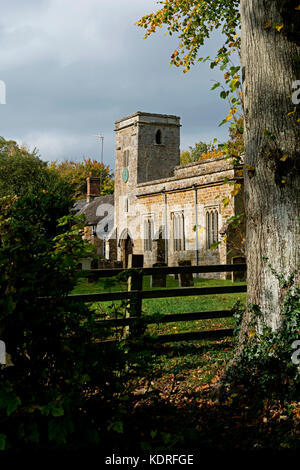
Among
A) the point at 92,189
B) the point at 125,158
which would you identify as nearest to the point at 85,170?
the point at 92,189

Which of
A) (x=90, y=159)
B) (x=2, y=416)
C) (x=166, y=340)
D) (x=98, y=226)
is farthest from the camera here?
(x=90, y=159)

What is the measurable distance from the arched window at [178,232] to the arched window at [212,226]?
2322mm

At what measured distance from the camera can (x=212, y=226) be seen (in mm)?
27609

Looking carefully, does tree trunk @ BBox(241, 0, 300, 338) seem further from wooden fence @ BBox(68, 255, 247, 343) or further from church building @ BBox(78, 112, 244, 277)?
church building @ BBox(78, 112, 244, 277)

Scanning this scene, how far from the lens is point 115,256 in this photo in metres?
39.0

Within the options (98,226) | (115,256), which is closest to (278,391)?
(115,256)

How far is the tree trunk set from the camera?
191 inches

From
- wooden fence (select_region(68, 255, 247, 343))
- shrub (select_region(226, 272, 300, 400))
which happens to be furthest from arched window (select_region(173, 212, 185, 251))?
shrub (select_region(226, 272, 300, 400))

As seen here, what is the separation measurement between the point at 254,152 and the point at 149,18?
7.43 meters

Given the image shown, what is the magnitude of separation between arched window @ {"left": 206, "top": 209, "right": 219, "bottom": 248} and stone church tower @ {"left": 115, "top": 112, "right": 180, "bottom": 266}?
30.6 ft

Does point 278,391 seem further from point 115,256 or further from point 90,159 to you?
point 90,159

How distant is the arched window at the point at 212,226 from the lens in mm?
27359

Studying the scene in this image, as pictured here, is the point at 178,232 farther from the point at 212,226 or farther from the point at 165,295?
the point at 165,295

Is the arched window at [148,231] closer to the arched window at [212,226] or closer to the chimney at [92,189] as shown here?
the arched window at [212,226]
